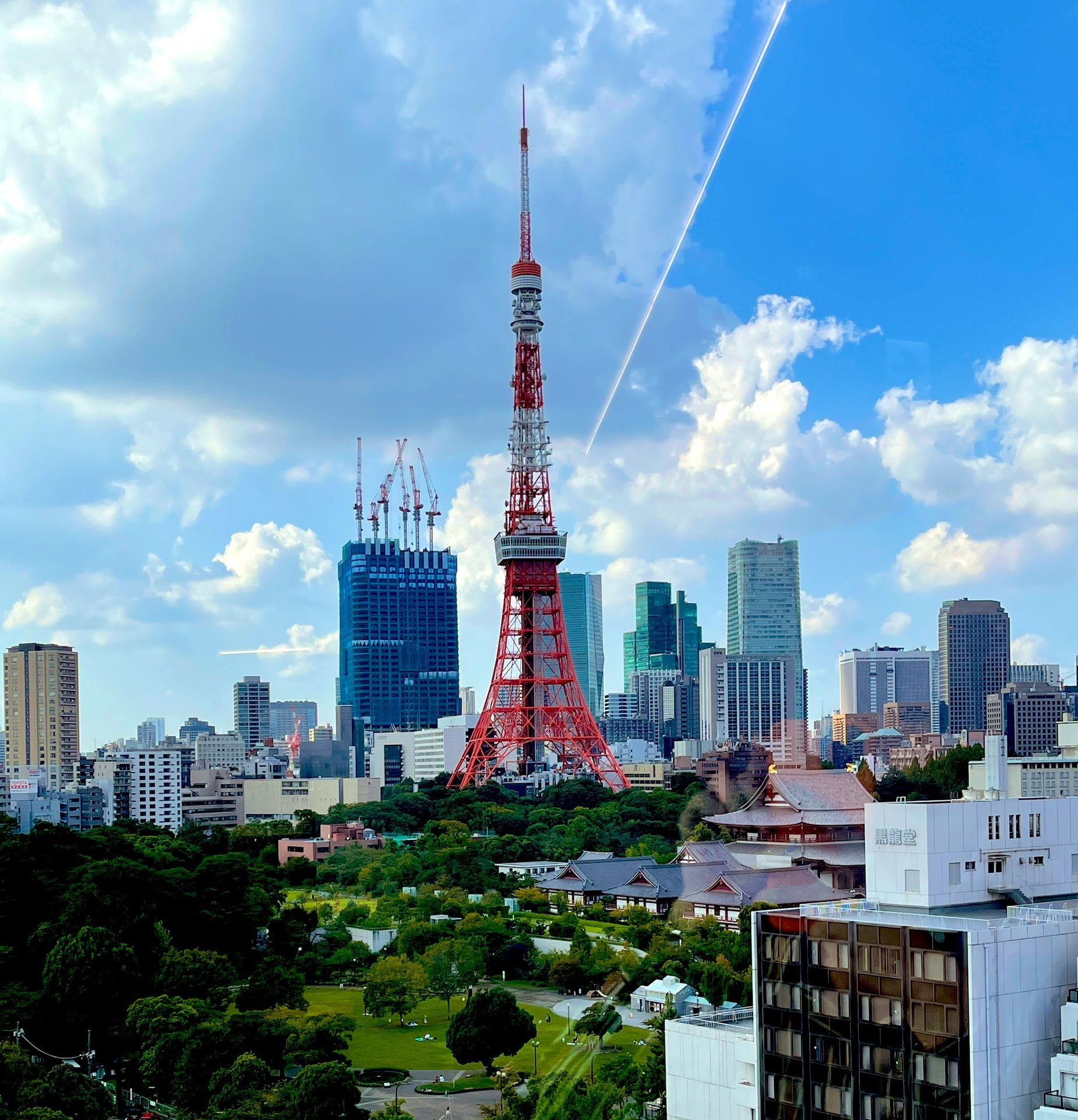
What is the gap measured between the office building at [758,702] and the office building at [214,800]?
10794mm

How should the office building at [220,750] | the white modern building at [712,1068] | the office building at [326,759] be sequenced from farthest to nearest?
the office building at [220,750] → the office building at [326,759] → the white modern building at [712,1068]

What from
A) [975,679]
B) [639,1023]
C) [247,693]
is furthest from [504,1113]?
[247,693]

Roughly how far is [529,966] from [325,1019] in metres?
3.37

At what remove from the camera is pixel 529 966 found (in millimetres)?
11734

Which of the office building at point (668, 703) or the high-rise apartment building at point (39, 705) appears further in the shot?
the high-rise apartment building at point (39, 705)

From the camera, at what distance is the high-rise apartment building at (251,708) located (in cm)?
4638

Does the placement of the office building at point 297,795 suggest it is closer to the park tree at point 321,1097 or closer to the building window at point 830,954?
the park tree at point 321,1097

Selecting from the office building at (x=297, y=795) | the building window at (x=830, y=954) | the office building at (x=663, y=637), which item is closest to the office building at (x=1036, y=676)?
the office building at (x=663, y=637)

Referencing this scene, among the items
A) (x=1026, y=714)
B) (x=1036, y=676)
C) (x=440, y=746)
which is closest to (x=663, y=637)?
(x=1026, y=714)

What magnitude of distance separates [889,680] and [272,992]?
1560cm

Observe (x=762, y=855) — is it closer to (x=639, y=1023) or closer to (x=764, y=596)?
Answer: (x=764, y=596)

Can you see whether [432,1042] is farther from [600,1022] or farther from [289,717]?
[289,717]

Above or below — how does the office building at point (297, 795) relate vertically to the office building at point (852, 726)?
below

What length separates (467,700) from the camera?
49188mm
